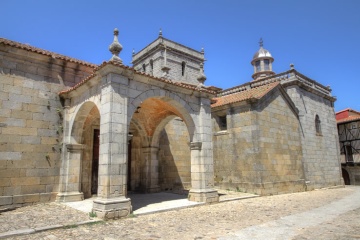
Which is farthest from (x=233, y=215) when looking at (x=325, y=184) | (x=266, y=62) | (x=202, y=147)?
(x=266, y=62)

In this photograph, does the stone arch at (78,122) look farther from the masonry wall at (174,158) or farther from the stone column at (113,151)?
the masonry wall at (174,158)

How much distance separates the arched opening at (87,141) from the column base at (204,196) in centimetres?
396

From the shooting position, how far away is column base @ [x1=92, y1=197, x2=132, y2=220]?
20.4ft

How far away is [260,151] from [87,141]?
7420 millimetres

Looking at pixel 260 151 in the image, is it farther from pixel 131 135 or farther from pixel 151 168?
pixel 131 135

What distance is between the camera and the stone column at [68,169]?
28.3 feet

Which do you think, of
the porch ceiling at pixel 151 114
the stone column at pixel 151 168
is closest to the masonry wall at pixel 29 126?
the porch ceiling at pixel 151 114

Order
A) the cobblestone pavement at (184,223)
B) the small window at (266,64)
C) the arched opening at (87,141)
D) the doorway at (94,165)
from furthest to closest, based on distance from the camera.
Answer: the small window at (266,64)
the doorway at (94,165)
the arched opening at (87,141)
the cobblestone pavement at (184,223)

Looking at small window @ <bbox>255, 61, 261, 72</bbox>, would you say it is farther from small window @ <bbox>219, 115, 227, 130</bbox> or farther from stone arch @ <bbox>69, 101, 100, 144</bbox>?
stone arch @ <bbox>69, 101, 100, 144</bbox>

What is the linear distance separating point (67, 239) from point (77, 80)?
21.4 feet

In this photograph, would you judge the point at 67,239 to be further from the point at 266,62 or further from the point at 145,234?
the point at 266,62

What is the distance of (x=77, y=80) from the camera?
9.78 meters

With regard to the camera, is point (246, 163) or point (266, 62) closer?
point (246, 163)

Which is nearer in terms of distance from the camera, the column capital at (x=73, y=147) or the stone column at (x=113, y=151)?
the stone column at (x=113, y=151)
